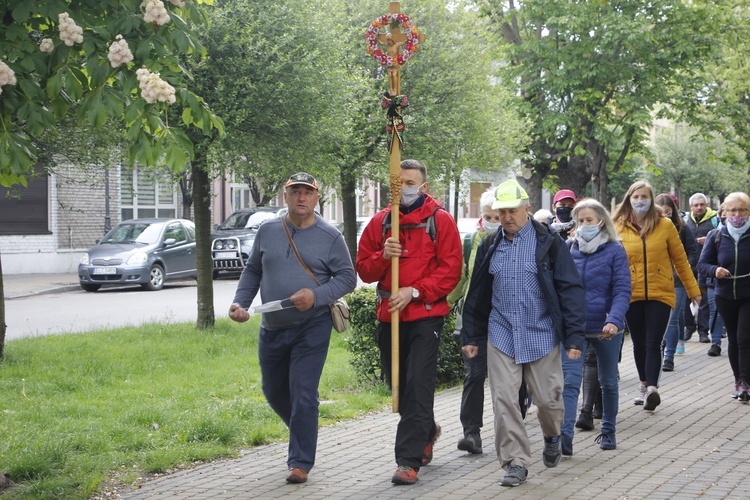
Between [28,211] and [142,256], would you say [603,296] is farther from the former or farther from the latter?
[28,211]

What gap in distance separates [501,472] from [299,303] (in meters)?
1.73

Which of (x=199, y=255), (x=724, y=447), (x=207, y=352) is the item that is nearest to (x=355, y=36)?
(x=199, y=255)

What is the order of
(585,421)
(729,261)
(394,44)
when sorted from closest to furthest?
1. (394,44)
2. (585,421)
3. (729,261)

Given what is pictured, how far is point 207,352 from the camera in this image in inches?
512

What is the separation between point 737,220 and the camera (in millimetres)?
10141

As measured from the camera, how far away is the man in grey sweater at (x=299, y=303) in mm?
6727

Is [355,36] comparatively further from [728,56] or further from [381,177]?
[728,56]

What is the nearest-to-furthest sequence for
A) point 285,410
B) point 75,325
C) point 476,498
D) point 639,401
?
point 476,498
point 285,410
point 639,401
point 75,325

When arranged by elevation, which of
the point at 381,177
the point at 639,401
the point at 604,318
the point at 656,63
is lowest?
the point at 639,401

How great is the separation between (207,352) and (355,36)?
9.04 metres

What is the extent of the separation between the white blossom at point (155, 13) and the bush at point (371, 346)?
17.9 ft

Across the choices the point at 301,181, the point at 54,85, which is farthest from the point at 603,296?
the point at 54,85

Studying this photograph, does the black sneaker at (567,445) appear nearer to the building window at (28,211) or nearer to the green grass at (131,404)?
the green grass at (131,404)

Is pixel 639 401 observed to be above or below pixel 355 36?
below
